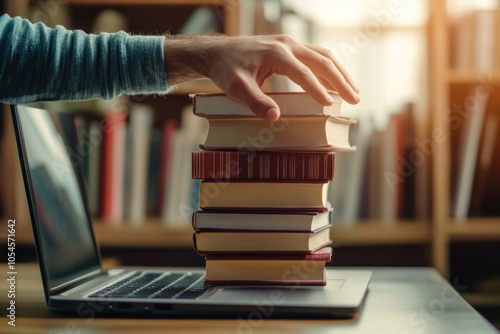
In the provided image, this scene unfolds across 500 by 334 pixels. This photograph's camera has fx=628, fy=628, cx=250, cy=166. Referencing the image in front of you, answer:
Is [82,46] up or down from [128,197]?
up

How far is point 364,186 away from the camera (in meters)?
1.82

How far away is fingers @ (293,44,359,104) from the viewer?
799 mm

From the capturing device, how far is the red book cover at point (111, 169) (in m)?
1.83

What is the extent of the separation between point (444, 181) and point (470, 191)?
0.09 m

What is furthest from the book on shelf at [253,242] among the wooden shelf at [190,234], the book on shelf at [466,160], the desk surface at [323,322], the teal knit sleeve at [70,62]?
the book on shelf at [466,160]

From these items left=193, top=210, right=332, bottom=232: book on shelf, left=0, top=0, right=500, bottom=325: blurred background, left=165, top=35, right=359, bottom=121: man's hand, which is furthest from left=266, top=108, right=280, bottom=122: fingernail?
left=0, top=0, right=500, bottom=325: blurred background

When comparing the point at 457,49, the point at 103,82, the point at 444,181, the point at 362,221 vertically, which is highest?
the point at 457,49

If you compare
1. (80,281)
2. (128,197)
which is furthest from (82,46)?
(128,197)

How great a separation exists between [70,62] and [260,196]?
32 centimetres

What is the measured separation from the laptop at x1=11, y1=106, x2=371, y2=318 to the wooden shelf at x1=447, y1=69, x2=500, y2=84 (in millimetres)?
1060

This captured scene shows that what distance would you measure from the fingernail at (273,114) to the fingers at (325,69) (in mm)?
133

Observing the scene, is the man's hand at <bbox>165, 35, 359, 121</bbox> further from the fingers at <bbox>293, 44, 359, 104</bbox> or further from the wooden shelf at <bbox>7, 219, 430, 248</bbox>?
the wooden shelf at <bbox>7, 219, 430, 248</bbox>

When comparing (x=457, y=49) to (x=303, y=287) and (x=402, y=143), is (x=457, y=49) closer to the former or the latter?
(x=402, y=143)

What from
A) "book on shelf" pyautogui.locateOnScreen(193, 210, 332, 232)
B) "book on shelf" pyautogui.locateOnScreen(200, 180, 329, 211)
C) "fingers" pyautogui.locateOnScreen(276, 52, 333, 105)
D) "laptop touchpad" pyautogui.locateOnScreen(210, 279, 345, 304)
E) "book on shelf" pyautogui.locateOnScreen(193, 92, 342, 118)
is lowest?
"laptop touchpad" pyautogui.locateOnScreen(210, 279, 345, 304)
